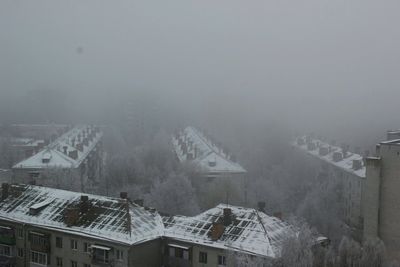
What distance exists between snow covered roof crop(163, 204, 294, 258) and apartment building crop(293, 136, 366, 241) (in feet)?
61.6

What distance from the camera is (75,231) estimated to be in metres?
29.1

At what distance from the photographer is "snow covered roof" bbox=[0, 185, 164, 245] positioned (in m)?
28.4

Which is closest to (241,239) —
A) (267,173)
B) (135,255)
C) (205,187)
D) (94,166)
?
(135,255)

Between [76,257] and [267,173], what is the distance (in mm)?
40147

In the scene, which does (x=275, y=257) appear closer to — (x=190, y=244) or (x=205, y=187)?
(x=190, y=244)

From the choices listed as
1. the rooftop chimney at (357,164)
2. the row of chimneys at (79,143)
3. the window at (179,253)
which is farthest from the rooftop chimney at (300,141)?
the window at (179,253)

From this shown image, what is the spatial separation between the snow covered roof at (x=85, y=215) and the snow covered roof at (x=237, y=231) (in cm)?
131

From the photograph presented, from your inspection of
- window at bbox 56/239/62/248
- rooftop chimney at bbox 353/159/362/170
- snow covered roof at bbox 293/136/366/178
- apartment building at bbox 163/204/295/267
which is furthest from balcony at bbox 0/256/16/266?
rooftop chimney at bbox 353/159/362/170

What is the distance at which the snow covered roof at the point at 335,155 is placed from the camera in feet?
178

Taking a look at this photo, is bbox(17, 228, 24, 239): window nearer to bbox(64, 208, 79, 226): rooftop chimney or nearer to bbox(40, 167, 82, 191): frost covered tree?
bbox(64, 208, 79, 226): rooftop chimney

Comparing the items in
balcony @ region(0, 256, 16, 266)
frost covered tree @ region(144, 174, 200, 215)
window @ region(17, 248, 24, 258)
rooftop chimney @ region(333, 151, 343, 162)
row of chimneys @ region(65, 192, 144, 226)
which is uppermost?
row of chimneys @ region(65, 192, 144, 226)

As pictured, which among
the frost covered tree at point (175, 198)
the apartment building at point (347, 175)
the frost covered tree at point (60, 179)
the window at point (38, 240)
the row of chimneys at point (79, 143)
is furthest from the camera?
the row of chimneys at point (79, 143)

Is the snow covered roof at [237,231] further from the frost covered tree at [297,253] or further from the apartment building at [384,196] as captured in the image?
the apartment building at [384,196]

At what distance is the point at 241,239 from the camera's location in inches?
1066
